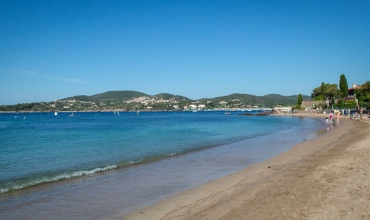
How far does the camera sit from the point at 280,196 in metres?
8.11

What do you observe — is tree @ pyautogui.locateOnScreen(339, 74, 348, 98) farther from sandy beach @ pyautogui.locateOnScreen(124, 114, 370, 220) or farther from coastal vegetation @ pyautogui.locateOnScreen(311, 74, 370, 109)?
sandy beach @ pyautogui.locateOnScreen(124, 114, 370, 220)

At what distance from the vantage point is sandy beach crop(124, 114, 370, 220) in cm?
675

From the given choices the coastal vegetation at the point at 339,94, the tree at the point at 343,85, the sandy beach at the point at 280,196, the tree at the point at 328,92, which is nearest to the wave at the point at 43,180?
the sandy beach at the point at 280,196

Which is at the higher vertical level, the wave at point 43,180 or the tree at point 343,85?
the tree at point 343,85

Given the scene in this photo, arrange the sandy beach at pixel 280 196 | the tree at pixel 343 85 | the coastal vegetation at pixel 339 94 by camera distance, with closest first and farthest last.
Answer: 1. the sandy beach at pixel 280 196
2. the coastal vegetation at pixel 339 94
3. the tree at pixel 343 85

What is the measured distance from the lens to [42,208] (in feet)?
27.5

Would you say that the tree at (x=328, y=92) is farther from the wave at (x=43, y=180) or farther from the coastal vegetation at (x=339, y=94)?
the wave at (x=43, y=180)

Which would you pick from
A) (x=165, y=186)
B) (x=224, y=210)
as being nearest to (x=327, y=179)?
(x=224, y=210)

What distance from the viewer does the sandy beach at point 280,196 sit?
6.75m

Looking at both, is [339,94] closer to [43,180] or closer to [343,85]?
[343,85]

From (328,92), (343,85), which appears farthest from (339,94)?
(343,85)

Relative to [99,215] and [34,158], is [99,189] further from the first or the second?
[34,158]

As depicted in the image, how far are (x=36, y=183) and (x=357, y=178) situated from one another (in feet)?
37.8

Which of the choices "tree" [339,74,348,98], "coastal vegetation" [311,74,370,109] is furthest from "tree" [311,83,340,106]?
"tree" [339,74,348,98]
